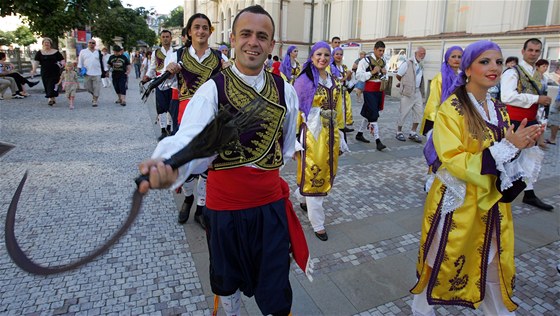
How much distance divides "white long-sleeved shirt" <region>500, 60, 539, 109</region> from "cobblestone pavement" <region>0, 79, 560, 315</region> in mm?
1441

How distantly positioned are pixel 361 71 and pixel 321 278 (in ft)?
20.1

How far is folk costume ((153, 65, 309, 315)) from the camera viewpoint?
6.74ft

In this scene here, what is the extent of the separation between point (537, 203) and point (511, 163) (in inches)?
153

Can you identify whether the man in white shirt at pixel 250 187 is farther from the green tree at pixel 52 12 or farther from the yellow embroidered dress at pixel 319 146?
the green tree at pixel 52 12

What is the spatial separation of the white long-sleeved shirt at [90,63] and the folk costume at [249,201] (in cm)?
1170

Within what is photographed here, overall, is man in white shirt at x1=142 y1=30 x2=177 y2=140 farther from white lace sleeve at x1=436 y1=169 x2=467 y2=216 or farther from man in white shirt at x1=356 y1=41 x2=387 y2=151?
white lace sleeve at x1=436 y1=169 x2=467 y2=216

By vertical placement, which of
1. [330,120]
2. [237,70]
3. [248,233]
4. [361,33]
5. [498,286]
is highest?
[361,33]

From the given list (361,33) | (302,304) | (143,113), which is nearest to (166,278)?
(302,304)

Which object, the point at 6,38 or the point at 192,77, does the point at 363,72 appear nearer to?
the point at 192,77

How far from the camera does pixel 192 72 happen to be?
4254 millimetres

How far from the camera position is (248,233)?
2150mm

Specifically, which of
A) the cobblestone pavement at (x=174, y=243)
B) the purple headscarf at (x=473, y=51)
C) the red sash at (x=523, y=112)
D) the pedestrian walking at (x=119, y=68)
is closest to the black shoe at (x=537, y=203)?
the cobblestone pavement at (x=174, y=243)

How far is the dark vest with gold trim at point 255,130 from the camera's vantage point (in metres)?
2.04

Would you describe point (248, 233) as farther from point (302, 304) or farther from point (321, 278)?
point (321, 278)
